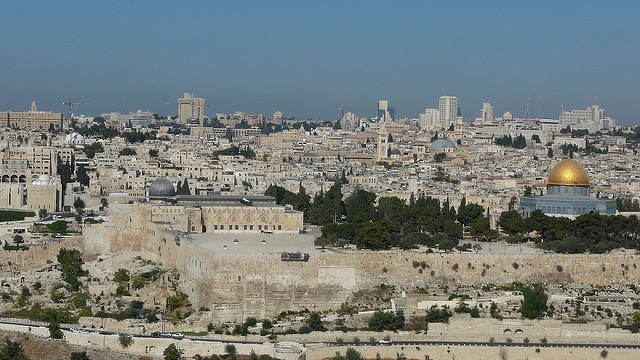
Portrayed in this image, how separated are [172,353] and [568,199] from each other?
21.0 meters

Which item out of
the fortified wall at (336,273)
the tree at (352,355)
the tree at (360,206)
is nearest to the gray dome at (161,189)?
the tree at (360,206)

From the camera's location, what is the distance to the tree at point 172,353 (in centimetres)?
3102

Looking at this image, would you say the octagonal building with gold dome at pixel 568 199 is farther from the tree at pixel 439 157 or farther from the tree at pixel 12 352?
the tree at pixel 439 157

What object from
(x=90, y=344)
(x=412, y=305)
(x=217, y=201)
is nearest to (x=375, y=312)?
(x=412, y=305)

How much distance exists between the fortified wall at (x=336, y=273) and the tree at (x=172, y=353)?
381cm

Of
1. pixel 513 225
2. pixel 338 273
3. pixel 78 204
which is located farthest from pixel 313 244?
pixel 78 204

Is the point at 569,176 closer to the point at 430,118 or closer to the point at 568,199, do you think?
the point at 568,199

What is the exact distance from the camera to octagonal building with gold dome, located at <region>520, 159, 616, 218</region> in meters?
47.8

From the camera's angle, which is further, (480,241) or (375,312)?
(480,241)

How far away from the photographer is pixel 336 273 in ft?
121

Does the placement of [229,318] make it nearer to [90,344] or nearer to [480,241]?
[90,344]

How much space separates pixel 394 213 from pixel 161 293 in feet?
45.5

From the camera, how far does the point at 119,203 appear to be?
158 feet

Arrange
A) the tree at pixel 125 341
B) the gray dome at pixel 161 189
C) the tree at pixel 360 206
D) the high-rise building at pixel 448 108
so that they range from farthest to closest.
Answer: the high-rise building at pixel 448 108 < the tree at pixel 360 206 < the gray dome at pixel 161 189 < the tree at pixel 125 341
